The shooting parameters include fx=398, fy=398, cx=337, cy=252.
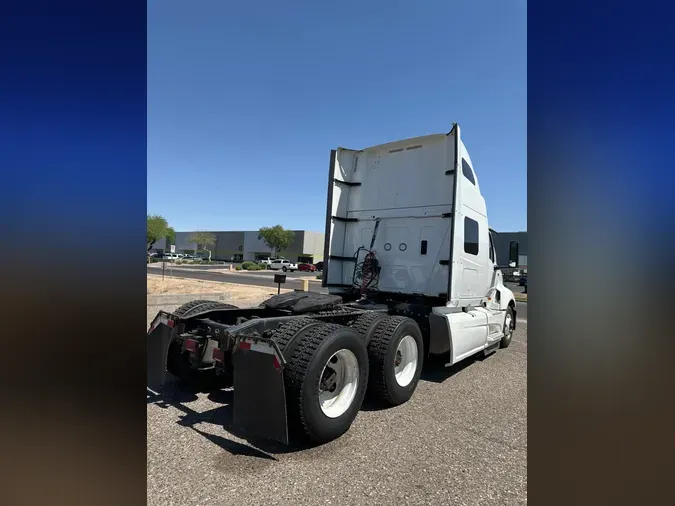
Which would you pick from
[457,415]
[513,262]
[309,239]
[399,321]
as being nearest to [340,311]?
[399,321]

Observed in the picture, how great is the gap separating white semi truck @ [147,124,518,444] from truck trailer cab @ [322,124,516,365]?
0.06 ft

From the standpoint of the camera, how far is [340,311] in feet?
17.8

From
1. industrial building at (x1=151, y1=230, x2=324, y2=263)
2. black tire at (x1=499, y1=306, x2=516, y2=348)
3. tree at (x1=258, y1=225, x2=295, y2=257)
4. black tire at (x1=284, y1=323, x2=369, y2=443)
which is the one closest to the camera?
black tire at (x1=284, y1=323, x2=369, y2=443)

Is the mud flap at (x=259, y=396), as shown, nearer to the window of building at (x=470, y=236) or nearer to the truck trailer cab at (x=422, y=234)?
the truck trailer cab at (x=422, y=234)

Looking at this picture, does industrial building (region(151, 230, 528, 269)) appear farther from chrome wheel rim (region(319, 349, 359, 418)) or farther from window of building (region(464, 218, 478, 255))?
chrome wheel rim (region(319, 349, 359, 418))

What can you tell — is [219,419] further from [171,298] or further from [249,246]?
[249,246]

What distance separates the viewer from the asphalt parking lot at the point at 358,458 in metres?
2.89

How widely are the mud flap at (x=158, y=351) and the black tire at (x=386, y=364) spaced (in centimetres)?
239

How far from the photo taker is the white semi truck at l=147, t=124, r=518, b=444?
3.60 metres

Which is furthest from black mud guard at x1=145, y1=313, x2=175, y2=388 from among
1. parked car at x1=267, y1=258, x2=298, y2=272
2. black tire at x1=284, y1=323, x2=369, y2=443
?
parked car at x1=267, y1=258, x2=298, y2=272

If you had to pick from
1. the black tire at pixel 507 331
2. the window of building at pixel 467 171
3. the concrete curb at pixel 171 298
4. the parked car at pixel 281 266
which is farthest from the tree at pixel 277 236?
the window of building at pixel 467 171

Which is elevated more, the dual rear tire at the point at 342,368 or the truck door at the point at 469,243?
the truck door at the point at 469,243

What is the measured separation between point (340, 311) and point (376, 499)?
2779mm
